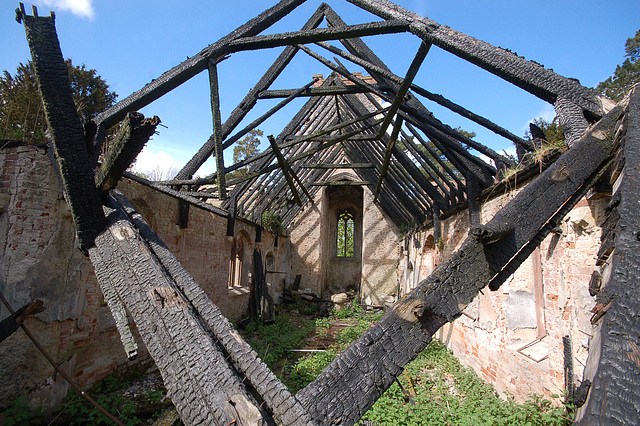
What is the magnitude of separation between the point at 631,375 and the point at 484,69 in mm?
2580

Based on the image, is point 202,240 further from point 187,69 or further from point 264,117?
point 187,69

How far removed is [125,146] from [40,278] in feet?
12.4

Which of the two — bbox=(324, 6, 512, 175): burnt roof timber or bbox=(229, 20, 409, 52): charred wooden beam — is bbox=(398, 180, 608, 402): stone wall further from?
bbox=(229, 20, 409, 52): charred wooden beam

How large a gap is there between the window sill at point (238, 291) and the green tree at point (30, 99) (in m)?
5.74

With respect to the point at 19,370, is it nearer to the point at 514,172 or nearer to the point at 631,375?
the point at 631,375

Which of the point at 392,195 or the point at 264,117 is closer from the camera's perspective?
the point at 264,117

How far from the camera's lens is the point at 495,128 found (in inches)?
179

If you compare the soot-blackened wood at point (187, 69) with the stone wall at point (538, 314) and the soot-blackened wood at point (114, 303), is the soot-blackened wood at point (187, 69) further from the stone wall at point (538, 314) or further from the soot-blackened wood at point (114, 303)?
the stone wall at point (538, 314)

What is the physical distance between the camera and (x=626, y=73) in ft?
55.9

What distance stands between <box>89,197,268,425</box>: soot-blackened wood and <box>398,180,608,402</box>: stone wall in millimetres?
3614

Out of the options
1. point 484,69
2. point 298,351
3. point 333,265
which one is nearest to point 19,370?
point 298,351

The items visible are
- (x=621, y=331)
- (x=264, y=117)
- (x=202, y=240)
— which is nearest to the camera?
(x=621, y=331)

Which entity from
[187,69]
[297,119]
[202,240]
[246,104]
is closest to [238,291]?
[202,240]

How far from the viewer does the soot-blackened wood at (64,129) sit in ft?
5.03
